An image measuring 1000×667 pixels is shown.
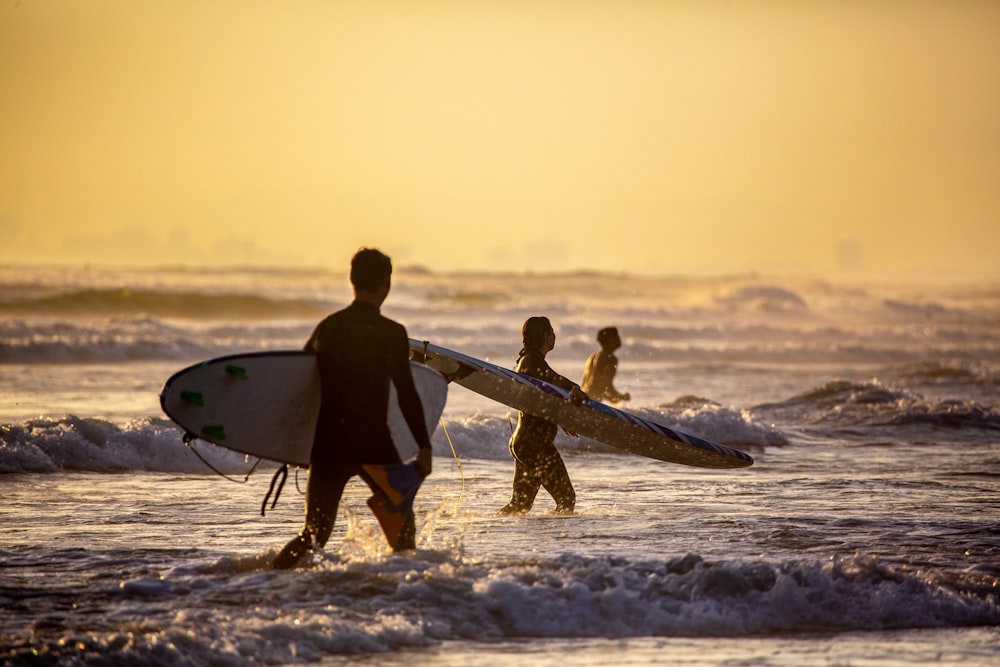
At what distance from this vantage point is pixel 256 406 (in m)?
5.82

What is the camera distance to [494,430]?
12.4 metres

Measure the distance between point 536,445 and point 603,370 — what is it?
12.0ft

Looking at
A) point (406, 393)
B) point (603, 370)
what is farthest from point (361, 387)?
point (603, 370)

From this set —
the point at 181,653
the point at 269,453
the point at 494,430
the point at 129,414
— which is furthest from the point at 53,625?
the point at 129,414

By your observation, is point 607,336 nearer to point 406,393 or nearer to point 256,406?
point 256,406

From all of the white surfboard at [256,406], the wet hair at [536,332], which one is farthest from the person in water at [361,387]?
the wet hair at [536,332]

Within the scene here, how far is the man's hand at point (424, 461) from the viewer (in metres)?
5.32

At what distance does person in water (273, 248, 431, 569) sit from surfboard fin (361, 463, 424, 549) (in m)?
0.03

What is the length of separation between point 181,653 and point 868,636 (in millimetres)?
3133

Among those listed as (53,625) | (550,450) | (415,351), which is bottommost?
(53,625)

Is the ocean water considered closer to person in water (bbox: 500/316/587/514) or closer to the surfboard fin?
person in water (bbox: 500/316/587/514)

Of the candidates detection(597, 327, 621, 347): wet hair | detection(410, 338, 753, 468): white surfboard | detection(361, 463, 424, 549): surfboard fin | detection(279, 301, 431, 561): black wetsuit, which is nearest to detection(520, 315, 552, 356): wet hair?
detection(410, 338, 753, 468): white surfboard

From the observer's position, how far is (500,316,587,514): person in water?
787cm

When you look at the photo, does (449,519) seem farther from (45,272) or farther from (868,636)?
(45,272)
